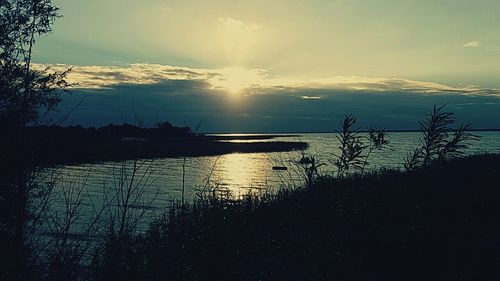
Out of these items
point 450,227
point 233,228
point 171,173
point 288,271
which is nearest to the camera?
point 288,271

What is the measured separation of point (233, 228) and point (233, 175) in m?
40.5

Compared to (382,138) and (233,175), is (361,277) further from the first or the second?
(233,175)

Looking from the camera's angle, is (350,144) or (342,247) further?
(350,144)

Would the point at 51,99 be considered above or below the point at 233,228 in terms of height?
above

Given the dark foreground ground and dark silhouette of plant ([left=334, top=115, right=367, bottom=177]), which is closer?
the dark foreground ground

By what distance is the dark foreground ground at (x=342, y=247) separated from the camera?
8398mm

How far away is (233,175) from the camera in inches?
2053

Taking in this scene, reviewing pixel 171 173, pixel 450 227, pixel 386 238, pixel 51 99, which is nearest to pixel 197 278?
pixel 386 238

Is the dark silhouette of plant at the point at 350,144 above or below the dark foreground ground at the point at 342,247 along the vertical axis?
above

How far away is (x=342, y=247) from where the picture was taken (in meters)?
9.42

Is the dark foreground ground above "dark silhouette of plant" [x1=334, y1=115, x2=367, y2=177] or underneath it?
underneath

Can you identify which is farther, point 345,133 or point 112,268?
point 345,133

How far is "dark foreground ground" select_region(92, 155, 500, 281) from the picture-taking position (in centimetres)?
840

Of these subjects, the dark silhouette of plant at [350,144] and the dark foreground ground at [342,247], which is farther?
the dark silhouette of plant at [350,144]
